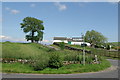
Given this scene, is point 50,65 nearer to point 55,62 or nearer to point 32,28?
point 55,62

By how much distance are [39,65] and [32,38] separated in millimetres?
56551

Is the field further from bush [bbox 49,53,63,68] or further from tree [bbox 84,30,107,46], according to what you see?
tree [bbox 84,30,107,46]

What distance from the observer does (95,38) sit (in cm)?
10544

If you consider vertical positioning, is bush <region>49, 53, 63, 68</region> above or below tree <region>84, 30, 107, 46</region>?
below

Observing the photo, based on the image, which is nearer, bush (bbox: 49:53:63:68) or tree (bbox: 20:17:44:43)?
bush (bbox: 49:53:63:68)

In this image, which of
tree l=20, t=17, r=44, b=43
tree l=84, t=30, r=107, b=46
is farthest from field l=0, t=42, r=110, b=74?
tree l=84, t=30, r=107, b=46

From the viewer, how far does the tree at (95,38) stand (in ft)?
343

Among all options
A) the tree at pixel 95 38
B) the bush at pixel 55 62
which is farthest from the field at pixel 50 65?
the tree at pixel 95 38

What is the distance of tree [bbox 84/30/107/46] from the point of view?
105m

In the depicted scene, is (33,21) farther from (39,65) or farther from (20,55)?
(39,65)

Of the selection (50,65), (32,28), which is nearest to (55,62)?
(50,65)

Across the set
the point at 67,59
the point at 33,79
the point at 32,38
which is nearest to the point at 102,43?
the point at 32,38

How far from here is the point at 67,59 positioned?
19.7 metres

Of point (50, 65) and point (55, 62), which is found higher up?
point (55, 62)
